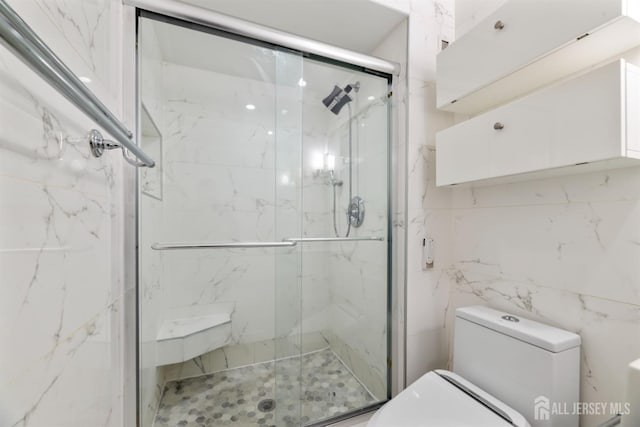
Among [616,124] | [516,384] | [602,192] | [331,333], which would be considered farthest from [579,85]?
[331,333]

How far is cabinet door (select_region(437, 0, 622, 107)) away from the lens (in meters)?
0.78

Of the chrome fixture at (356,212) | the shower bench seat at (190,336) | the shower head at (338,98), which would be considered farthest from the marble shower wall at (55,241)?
the chrome fixture at (356,212)

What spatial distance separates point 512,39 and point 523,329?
41.9 inches

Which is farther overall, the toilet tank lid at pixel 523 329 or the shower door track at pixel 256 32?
the shower door track at pixel 256 32

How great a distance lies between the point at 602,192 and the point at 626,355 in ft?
1.71

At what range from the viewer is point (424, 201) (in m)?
1.44

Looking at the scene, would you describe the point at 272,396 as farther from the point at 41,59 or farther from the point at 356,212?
the point at 41,59

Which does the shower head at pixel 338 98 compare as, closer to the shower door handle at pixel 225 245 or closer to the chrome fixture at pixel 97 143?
→ the shower door handle at pixel 225 245

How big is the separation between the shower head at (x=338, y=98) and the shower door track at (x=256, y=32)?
0.17 metres

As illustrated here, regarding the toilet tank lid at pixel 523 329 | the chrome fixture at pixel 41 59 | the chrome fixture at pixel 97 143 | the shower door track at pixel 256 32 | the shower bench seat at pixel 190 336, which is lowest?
the shower bench seat at pixel 190 336

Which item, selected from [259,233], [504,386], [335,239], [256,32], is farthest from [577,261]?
[259,233]

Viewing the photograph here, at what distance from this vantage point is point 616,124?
71cm

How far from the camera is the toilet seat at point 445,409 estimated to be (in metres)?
0.88

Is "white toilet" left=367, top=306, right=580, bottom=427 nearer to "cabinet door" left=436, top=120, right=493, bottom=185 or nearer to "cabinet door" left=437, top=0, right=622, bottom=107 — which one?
"cabinet door" left=436, top=120, right=493, bottom=185
